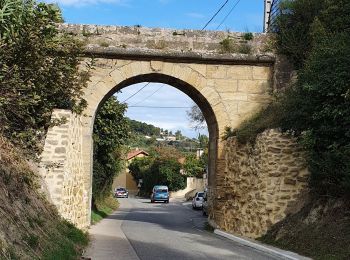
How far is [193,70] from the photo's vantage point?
1722 cm

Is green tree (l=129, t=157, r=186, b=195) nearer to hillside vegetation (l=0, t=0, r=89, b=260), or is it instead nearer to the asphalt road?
hillside vegetation (l=0, t=0, r=89, b=260)

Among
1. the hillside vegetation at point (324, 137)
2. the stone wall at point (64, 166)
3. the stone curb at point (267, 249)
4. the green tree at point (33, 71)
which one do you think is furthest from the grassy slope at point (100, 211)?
the hillside vegetation at point (324, 137)

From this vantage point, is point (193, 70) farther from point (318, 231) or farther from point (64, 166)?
point (318, 231)

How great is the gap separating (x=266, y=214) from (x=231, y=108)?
15.7ft

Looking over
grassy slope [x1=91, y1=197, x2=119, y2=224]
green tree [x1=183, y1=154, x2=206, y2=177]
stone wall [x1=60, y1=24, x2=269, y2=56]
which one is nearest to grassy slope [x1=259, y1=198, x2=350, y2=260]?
stone wall [x1=60, y1=24, x2=269, y2=56]

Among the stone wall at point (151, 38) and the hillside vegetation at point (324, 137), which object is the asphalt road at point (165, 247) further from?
the stone wall at point (151, 38)

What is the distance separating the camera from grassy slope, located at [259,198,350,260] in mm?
9656

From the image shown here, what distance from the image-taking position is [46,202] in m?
11.4

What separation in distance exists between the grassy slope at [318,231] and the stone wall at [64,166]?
5.24 m

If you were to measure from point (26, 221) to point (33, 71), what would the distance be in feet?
15.3

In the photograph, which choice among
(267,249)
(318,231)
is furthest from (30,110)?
(318,231)

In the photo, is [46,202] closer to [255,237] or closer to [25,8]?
[25,8]

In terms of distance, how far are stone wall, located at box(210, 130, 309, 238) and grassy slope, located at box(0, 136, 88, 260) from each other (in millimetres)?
4832

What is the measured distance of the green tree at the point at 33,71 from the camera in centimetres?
989
